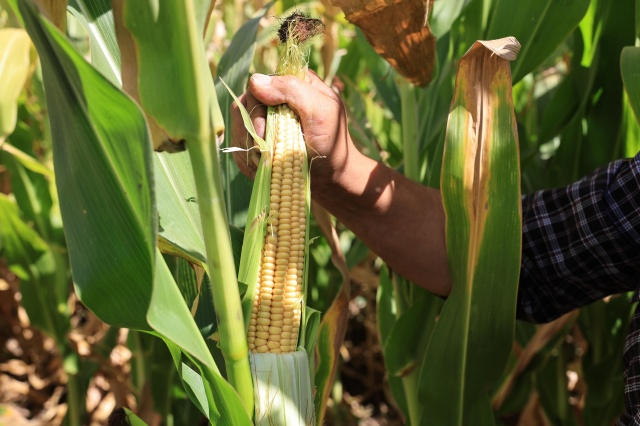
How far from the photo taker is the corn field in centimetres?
54

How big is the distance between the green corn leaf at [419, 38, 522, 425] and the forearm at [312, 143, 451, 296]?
0.06m

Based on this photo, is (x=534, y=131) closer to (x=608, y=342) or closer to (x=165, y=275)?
(x=608, y=342)

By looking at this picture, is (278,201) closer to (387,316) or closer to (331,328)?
(331,328)

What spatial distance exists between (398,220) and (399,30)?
0.79 ft

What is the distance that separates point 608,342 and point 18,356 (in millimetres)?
1623

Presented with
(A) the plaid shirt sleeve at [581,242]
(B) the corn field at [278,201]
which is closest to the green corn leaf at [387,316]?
(B) the corn field at [278,201]

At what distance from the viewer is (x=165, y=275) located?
22.8 inches

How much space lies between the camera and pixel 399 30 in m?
0.92

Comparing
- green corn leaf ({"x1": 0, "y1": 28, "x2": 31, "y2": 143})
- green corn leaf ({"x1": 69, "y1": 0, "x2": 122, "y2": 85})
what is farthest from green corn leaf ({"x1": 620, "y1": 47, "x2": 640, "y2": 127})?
green corn leaf ({"x1": 0, "y1": 28, "x2": 31, "y2": 143})

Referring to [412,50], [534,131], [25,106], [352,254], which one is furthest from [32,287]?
[534,131]

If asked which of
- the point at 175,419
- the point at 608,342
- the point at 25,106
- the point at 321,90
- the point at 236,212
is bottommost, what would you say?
the point at 175,419

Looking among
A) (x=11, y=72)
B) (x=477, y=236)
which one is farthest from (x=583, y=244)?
(x=11, y=72)

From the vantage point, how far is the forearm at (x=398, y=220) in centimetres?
89

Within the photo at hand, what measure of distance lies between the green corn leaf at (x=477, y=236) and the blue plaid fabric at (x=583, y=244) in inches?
5.8
